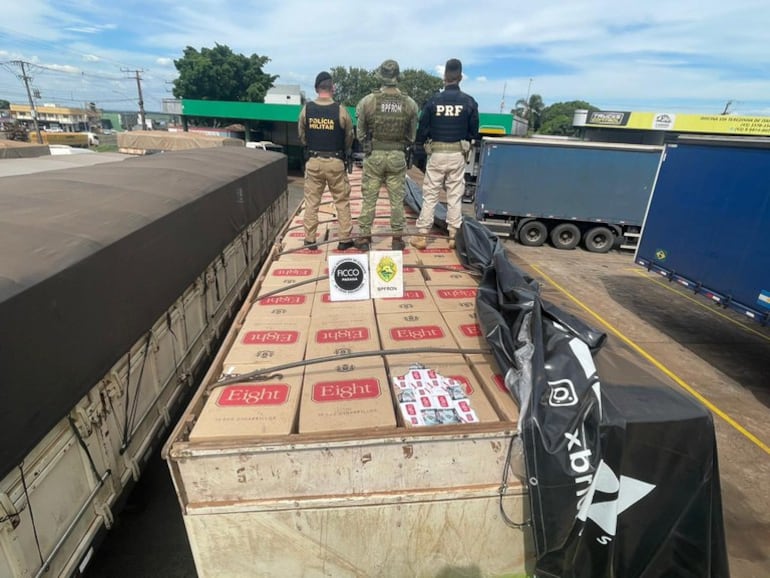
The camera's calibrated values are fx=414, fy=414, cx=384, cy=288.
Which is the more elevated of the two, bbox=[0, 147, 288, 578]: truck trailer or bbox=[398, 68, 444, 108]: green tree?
bbox=[398, 68, 444, 108]: green tree

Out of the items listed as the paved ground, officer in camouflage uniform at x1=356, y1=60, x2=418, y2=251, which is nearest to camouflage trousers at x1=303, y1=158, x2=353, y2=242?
officer in camouflage uniform at x1=356, y1=60, x2=418, y2=251

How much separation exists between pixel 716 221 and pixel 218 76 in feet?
189

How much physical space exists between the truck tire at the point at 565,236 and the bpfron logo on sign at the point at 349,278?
1287 centimetres

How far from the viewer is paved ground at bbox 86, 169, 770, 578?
3576 millimetres

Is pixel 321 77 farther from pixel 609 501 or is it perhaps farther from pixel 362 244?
pixel 609 501

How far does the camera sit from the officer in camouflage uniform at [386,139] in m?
5.09

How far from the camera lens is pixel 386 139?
208 inches

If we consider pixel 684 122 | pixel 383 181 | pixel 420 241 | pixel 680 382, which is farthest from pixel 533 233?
pixel 684 122

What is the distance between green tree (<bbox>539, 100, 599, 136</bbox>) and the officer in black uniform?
76.1 metres

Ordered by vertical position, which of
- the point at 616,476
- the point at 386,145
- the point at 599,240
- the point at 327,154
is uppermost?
the point at 386,145

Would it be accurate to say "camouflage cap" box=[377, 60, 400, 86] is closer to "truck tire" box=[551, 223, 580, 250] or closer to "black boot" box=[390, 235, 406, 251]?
"black boot" box=[390, 235, 406, 251]

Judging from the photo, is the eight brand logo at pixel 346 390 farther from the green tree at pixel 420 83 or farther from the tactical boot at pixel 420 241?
the green tree at pixel 420 83

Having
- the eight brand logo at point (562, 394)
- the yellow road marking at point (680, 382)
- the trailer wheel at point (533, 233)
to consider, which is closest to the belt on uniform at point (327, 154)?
the yellow road marking at point (680, 382)

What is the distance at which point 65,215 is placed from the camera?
3.33 metres
